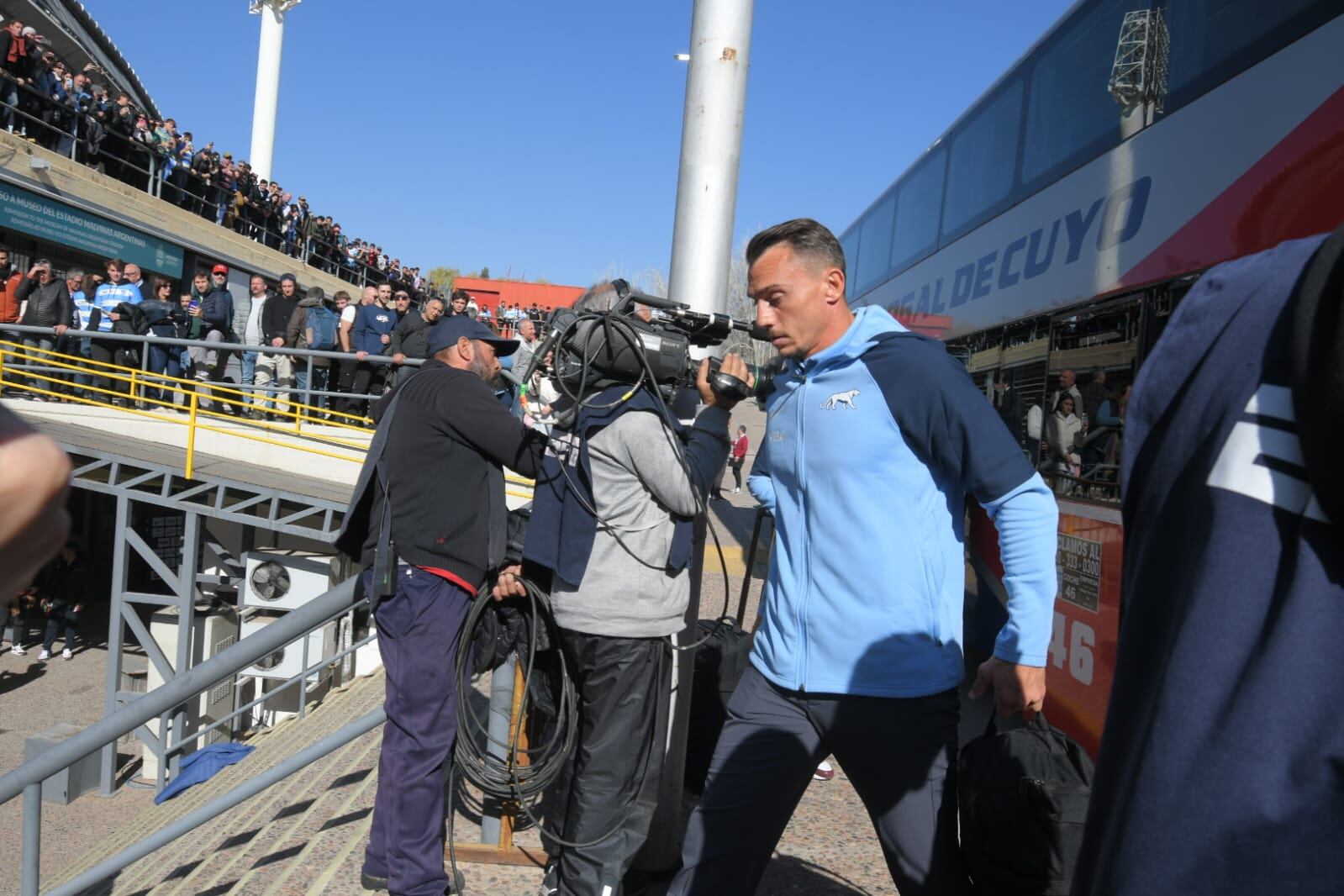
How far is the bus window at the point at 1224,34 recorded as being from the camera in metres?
4.25

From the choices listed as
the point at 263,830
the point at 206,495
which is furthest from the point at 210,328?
the point at 263,830

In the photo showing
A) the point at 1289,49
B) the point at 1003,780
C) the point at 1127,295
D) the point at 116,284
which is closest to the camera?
the point at 1003,780

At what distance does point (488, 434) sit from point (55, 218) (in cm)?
1660

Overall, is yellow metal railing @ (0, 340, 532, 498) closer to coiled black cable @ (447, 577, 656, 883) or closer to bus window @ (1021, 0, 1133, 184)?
bus window @ (1021, 0, 1133, 184)

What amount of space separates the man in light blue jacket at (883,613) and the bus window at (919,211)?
723cm

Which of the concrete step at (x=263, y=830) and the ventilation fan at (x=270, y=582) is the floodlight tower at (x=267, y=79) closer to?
the ventilation fan at (x=270, y=582)

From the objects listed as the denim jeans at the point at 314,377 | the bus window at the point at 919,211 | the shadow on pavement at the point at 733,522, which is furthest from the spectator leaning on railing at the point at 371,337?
the bus window at the point at 919,211

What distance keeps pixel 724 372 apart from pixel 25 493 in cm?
237

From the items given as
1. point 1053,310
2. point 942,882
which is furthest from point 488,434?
point 1053,310

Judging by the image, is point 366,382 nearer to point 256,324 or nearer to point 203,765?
point 256,324

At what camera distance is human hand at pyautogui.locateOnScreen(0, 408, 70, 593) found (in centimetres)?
79

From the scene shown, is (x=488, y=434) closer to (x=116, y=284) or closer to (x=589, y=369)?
(x=589, y=369)

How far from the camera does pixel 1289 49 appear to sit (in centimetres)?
426

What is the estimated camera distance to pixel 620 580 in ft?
10.3
